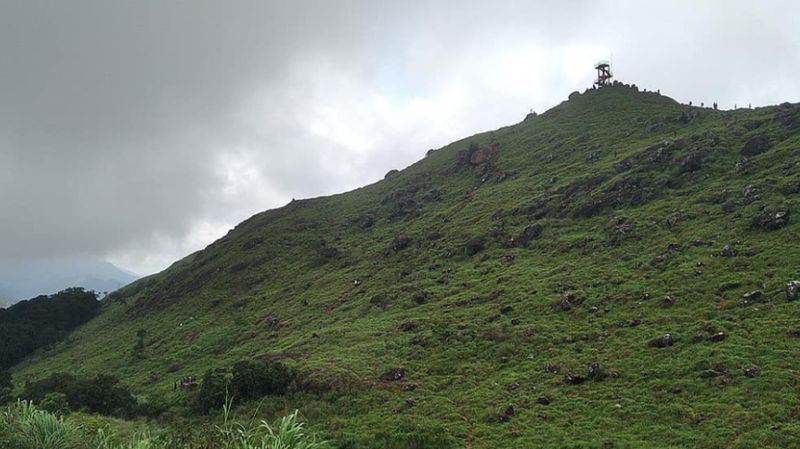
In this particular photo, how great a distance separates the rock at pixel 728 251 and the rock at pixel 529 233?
22.2 meters

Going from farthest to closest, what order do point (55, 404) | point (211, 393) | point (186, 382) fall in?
1. point (186, 382)
2. point (211, 393)
3. point (55, 404)

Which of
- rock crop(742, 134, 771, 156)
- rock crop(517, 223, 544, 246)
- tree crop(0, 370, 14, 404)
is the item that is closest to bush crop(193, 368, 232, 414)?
tree crop(0, 370, 14, 404)

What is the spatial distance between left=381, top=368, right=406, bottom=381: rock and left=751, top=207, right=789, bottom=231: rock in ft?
114

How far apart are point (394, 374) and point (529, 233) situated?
3076 cm

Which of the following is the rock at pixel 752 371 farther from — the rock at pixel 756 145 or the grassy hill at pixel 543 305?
the rock at pixel 756 145

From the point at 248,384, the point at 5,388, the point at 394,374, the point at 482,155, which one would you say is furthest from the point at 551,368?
the point at 482,155

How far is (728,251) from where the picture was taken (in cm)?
4122

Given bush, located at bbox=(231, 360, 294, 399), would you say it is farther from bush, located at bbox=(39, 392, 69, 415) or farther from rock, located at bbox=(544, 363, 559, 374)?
rock, located at bbox=(544, 363, 559, 374)

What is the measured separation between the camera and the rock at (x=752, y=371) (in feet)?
88.1

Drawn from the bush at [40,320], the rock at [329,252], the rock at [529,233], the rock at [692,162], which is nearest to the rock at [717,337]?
the rock at [529,233]

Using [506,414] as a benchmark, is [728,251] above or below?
above

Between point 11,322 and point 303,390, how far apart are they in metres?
104

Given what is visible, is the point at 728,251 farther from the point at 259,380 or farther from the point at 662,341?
the point at 259,380

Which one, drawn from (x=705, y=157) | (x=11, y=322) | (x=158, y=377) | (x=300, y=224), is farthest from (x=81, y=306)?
(x=705, y=157)
